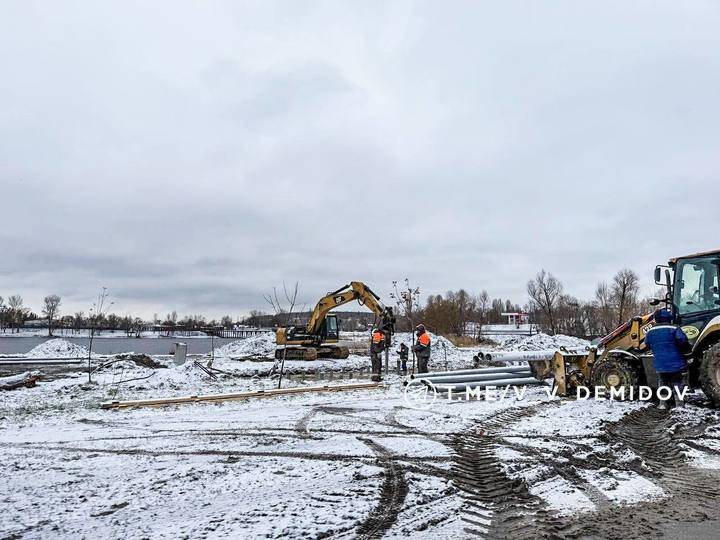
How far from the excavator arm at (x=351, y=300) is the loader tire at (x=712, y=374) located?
42.7 feet

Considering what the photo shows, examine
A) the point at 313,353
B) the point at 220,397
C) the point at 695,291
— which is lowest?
the point at 220,397

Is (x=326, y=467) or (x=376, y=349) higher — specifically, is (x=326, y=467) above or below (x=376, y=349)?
below

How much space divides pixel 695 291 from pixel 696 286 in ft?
0.33

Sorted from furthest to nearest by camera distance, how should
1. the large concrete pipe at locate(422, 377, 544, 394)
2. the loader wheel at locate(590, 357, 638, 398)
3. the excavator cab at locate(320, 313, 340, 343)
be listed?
the excavator cab at locate(320, 313, 340, 343)
the large concrete pipe at locate(422, 377, 544, 394)
the loader wheel at locate(590, 357, 638, 398)

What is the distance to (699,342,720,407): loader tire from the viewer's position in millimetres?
8891

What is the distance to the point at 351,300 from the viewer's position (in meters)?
24.9

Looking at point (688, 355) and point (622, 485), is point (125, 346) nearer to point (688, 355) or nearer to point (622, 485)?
point (688, 355)

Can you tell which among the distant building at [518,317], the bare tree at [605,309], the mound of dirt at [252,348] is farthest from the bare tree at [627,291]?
the distant building at [518,317]

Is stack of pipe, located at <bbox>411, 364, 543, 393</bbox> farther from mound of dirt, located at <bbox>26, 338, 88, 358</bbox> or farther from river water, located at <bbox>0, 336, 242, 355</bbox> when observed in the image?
Result: mound of dirt, located at <bbox>26, 338, 88, 358</bbox>

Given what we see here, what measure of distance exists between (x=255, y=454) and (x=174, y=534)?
257 centimetres

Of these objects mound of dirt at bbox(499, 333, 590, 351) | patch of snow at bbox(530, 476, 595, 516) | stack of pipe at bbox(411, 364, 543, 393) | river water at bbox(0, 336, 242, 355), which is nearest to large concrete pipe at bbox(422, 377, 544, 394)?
stack of pipe at bbox(411, 364, 543, 393)

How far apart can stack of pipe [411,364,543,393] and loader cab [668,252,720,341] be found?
4.34 meters

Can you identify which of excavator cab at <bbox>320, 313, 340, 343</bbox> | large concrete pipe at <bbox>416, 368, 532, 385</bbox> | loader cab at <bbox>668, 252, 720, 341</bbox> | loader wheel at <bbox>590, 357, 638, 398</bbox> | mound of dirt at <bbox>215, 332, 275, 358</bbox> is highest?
loader cab at <bbox>668, 252, 720, 341</bbox>

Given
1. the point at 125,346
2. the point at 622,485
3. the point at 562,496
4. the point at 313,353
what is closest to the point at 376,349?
the point at 313,353
